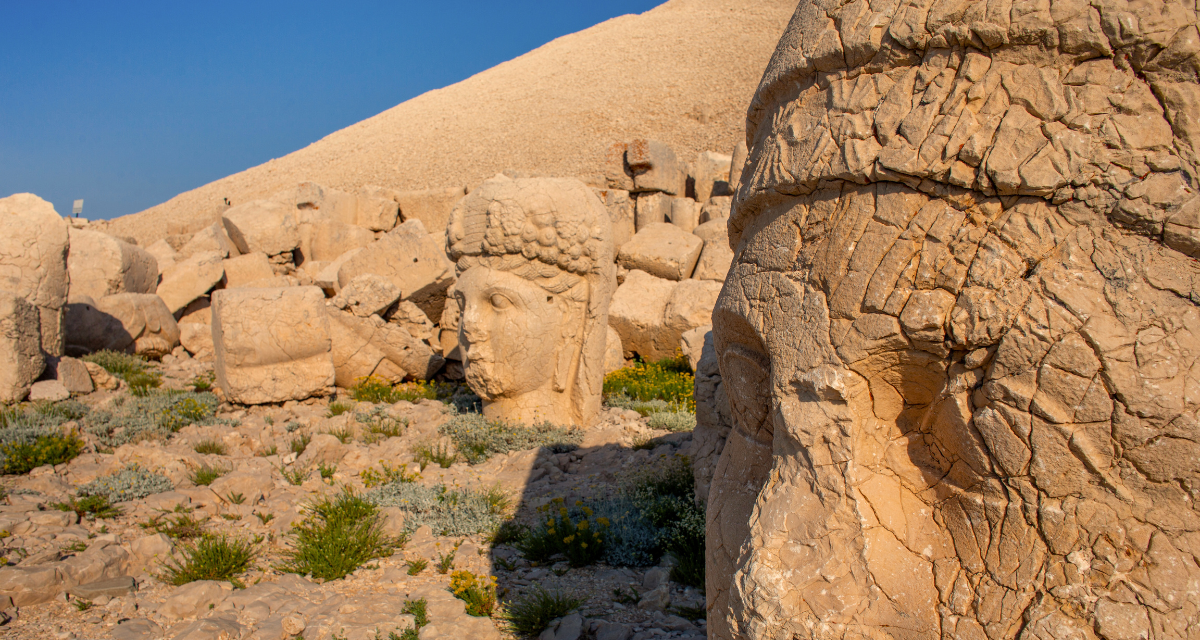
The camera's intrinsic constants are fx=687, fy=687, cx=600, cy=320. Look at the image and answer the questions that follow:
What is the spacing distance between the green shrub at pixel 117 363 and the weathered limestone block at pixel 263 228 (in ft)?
13.1

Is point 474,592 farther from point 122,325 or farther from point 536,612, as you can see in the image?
point 122,325

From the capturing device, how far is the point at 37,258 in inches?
261

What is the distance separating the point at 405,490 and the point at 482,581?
4.12 feet

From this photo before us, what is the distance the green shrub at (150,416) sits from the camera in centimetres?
542

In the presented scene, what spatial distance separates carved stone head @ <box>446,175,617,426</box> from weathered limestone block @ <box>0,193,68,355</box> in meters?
4.22

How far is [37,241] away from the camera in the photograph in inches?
263

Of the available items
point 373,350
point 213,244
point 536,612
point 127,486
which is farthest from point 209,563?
point 213,244

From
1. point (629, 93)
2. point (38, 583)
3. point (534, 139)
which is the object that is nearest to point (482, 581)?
point (38, 583)

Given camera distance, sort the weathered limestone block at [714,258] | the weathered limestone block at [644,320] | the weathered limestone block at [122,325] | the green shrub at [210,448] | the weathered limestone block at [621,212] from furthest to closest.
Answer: the weathered limestone block at [621,212] → the weathered limestone block at [714,258] → the weathered limestone block at [644,320] → the weathered limestone block at [122,325] → the green shrub at [210,448]

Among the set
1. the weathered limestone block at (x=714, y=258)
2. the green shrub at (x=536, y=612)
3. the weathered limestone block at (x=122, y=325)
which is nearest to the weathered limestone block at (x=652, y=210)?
the weathered limestone block at (x=714, y=258)

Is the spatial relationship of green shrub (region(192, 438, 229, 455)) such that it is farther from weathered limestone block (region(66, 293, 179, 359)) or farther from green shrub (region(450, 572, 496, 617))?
weathered limestone block (region(66, 293, 179, 359))

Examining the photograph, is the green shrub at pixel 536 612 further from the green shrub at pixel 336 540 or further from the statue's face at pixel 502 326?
the statue's face at pixel 502 326

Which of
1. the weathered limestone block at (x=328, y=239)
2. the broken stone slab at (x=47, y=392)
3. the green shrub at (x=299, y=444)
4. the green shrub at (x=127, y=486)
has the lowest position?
the green shrub at (x=299, y=444)

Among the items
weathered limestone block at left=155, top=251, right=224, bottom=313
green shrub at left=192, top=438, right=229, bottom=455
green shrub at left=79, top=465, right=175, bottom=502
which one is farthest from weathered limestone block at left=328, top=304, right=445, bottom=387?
weathered limestone block at left=155, top=251, right=224, bottom=313
